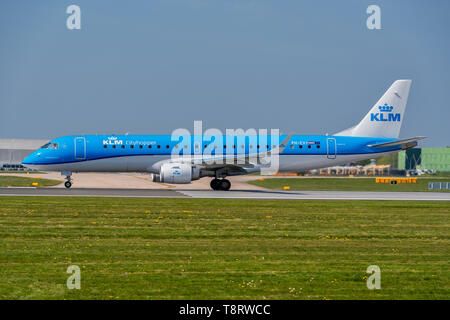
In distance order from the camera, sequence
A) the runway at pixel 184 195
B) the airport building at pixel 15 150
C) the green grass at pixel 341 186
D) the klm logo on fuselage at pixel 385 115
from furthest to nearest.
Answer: the airport building at pixel 15 150
the green grass at pixel 341 186
the klm logo on fuselage at pixel 385 115
the runway at pixel 184 195

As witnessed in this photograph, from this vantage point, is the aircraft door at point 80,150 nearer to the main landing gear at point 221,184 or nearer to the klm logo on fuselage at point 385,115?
the main landing gear at point 221,184

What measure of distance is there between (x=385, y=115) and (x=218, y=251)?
33737 millimetres

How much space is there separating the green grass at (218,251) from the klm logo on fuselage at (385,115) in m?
19.6

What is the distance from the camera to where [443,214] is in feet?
89.0

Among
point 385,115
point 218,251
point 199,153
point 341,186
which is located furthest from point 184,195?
point 341,186

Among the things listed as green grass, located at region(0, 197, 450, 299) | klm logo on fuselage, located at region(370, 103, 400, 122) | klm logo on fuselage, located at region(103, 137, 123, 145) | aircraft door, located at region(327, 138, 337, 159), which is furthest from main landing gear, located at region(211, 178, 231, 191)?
green grass, located at region(0, 197, 450, 299)

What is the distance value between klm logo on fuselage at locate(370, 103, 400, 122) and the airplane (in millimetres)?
1893

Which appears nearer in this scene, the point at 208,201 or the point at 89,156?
the point at 208,201

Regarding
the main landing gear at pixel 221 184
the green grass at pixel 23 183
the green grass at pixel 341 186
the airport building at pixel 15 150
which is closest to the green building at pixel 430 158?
the airport building at pixel 15 150

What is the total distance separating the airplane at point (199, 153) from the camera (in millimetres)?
41719

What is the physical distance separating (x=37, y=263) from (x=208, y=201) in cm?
1823
